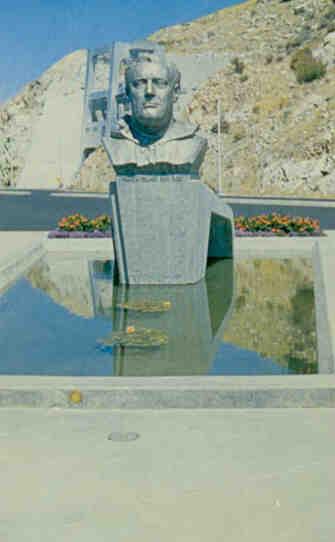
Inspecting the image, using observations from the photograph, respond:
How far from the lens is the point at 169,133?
10.8 meters

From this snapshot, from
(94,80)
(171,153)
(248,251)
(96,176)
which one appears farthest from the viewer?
(94,80)

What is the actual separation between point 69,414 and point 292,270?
8351mm

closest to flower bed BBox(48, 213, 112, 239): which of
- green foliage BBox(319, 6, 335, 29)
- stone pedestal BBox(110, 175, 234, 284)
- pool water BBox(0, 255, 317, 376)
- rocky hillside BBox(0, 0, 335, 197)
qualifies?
pool water BBox(0, 255, 317, 376)

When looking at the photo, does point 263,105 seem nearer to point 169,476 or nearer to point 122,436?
point 122,436

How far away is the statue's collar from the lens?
10766 mm

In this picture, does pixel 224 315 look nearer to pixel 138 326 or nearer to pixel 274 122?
pixel 138 326

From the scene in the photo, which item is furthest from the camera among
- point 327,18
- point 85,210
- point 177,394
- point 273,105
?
point 327,18

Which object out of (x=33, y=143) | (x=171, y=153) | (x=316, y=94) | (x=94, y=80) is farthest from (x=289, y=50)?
(x=171, y=153)

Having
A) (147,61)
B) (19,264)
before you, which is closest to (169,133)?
(147,61)

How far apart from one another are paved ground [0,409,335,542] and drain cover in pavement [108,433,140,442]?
48 mm

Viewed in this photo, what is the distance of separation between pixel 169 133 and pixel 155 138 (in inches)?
9.0

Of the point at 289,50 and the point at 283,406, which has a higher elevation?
the point at 289,50

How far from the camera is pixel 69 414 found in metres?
5.44

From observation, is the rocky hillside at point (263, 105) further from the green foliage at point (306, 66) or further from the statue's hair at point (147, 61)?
the statue's hair at point (147, 61)
